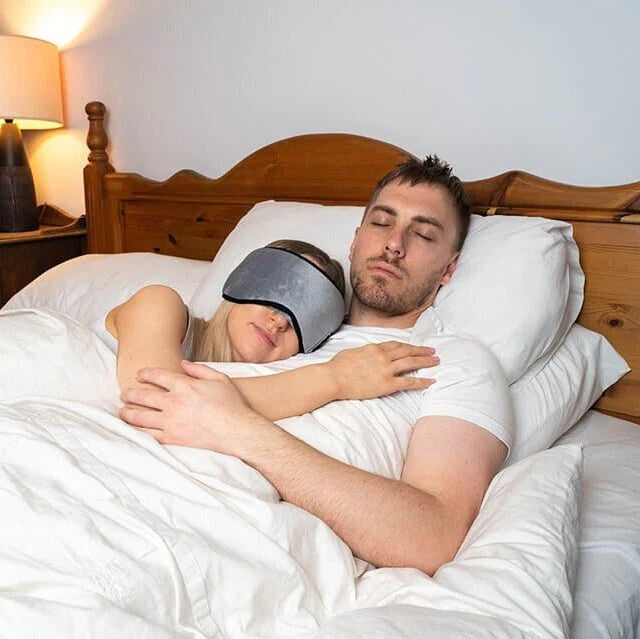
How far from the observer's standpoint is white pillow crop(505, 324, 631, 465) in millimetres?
1320

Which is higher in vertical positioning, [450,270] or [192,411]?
[450,270]

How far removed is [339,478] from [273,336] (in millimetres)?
401

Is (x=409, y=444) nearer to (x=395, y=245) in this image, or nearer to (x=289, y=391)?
(x=289, y=391)

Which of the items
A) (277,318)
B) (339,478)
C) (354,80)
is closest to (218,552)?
(339,478)

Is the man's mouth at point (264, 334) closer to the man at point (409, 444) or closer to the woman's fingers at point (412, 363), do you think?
the man at point (409, 444)

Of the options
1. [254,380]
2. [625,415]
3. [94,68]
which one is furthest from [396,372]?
[94,68]

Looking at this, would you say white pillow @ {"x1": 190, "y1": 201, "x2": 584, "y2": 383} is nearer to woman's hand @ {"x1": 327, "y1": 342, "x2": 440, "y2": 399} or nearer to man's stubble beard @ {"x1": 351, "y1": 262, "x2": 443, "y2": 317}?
man's stubble beard @ {"x1": 351, "y1": 262, "x2": 443, "y2": 317}

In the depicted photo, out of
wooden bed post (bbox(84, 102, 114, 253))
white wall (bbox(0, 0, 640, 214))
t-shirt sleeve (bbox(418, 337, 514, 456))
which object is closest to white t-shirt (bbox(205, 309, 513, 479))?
t-shirt sleeve (bbox(418, 337, 514, 456))

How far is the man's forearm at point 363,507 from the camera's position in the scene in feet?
3.15

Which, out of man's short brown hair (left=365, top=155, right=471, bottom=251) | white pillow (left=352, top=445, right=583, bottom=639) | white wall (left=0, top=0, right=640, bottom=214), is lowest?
white pillow (left=352, top=445, right=583, bottom=639)

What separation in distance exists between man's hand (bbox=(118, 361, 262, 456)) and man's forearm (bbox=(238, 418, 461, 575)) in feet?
0.10

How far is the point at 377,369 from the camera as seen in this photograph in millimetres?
1212

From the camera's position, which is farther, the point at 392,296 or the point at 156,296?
the point at 392,296

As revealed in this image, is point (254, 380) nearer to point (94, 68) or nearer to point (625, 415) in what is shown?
point (625, 415)
